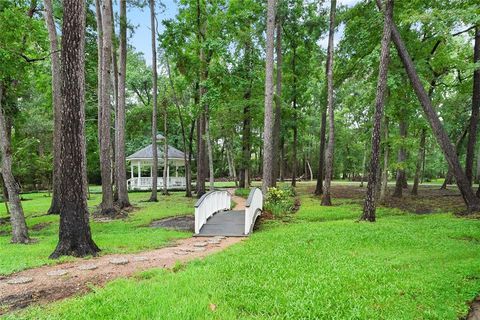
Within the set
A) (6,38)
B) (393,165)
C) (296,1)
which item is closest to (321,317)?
(393,165)

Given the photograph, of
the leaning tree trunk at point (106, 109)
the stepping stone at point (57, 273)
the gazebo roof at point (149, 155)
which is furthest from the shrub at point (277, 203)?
the gazebo roof at point (149, 155)

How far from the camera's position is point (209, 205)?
429 inches

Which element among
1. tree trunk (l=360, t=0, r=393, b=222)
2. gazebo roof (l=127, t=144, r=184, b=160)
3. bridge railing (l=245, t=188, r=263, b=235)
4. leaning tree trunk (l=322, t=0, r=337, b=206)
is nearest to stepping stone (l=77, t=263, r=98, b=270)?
bridge railing (l=245, t=188, r=263, b=235)

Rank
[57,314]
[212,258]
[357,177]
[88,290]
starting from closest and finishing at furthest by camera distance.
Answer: [57,314], [88,290], [212,258], [357,177]

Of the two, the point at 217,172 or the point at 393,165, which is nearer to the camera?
the point at 393,165

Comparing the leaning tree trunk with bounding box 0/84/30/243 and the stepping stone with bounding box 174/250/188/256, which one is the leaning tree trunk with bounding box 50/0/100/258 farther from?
the leaning tree trunk with bounding box 0/84/30/243

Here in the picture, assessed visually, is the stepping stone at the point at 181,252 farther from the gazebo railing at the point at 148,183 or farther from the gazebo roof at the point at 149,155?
the gazebo railing at the point at 148,183

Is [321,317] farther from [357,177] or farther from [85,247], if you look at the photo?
[357,177]

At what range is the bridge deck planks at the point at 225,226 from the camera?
9.28m

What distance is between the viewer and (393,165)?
13.3 m

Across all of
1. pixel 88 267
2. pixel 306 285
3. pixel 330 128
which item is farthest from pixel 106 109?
pixel 306 285

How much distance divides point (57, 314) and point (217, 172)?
1606 inches

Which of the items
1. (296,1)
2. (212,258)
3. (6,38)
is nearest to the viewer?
(212,258)

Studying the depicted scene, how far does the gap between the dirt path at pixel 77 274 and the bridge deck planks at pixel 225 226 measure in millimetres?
1835
